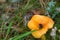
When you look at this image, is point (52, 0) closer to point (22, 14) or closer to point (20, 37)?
point (22, 14)

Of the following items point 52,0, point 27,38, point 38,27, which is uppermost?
point 52,0

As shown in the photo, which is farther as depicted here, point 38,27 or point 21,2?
point 21,2

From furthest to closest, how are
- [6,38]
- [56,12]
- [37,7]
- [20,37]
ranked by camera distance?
1. [37,7]
2. [56,12]
3. [6,38]
4. [20,37]

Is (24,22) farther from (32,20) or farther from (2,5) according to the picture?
(2,5)

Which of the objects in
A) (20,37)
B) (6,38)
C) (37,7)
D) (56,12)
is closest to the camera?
(20,37)

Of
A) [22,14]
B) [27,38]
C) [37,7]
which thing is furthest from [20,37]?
[37,7]

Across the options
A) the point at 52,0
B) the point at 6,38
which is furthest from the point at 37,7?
the point at 6,38

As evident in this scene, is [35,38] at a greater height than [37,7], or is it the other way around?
[37,7]
